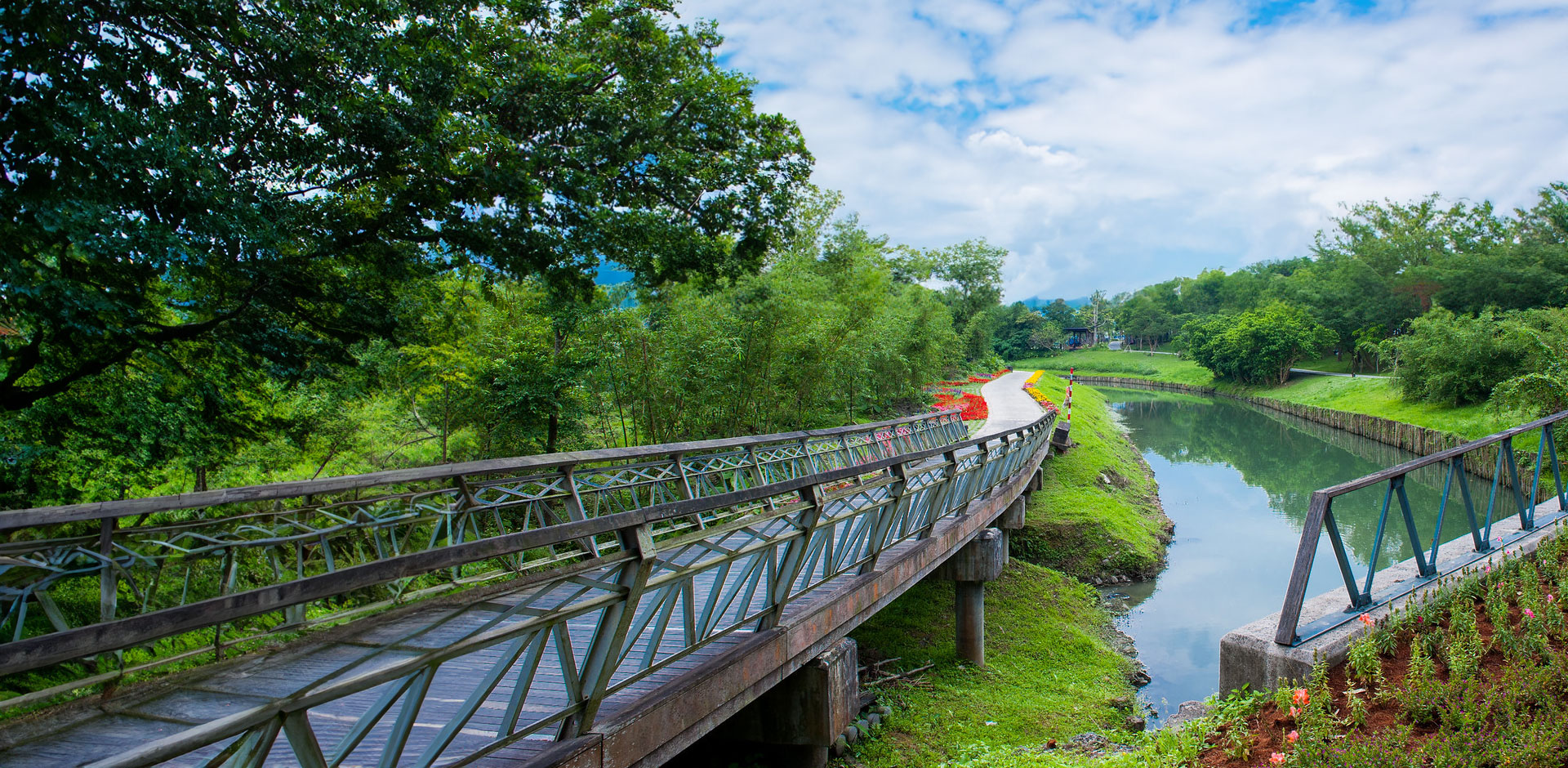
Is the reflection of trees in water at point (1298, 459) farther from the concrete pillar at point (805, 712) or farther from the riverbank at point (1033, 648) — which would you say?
the concrete pillar at point (805, 712)

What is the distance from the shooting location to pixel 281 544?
7.17m

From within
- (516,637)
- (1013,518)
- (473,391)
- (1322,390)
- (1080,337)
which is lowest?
(1322,390)

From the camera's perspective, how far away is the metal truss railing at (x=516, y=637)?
7.09 ft

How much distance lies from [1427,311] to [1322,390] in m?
10.0

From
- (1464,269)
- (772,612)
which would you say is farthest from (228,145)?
(1464,269)

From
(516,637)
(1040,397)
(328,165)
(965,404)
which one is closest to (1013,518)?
(328,165)

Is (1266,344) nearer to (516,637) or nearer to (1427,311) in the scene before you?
(1427,311)

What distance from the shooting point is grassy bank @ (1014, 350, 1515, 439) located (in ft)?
95.0

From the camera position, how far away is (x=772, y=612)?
513cm

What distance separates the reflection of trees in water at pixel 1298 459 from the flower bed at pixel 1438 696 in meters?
13.9

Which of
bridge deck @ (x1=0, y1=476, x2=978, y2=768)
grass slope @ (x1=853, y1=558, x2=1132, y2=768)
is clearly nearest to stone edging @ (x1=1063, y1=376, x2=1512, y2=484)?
grass slope @ (x1=853, y1=558, x2=1132, y2=768)

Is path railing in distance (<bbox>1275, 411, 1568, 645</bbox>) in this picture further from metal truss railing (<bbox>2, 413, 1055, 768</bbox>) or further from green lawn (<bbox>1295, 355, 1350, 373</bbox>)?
green lawn (<bbox>1295, 355, 1350, 373</bbox>)

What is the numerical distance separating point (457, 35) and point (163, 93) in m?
2.93

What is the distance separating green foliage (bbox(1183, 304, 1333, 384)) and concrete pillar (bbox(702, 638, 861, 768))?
55.8m
